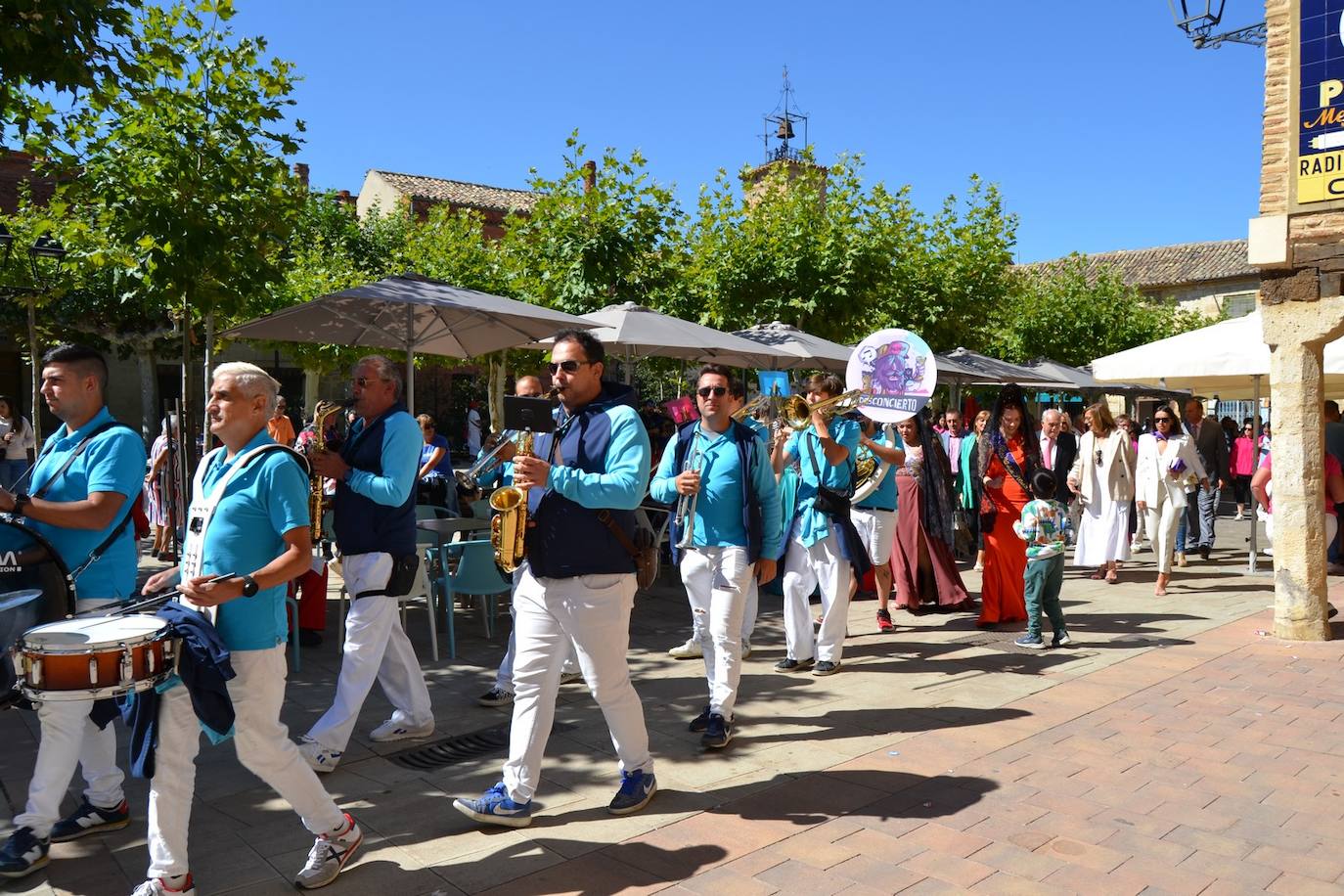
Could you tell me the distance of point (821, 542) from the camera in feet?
20.9

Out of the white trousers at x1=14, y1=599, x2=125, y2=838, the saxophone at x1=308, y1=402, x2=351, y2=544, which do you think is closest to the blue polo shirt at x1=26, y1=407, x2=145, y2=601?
the white trousers at x1=14, y1=599, x2=125, y2=838

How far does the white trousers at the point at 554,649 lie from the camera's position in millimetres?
3860

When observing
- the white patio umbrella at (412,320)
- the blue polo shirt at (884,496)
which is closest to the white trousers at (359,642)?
the white patio umbrella at (412,320)

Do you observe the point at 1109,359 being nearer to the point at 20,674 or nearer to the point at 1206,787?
the point at 1206,787

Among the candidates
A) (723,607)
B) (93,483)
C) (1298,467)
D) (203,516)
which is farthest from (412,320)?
(1298,467)

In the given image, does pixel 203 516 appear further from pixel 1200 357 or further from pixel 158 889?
pixel 1200 357

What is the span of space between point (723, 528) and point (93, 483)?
9.06ft

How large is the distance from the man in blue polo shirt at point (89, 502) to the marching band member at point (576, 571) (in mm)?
1390

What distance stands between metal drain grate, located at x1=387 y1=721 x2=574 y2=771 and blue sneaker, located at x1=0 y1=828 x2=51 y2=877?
153cm

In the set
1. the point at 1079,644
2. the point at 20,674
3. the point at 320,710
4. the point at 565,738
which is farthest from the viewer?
the point at 1079,644

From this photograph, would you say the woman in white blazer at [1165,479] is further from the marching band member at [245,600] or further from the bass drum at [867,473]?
the marching band member at [245,600]

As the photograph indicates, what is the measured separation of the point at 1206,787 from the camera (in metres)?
4.43

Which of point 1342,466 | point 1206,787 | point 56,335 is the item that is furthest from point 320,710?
point 56,335

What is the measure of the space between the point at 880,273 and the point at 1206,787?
1191 cm
